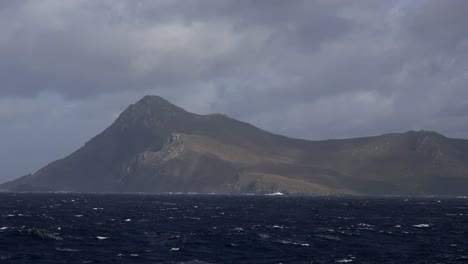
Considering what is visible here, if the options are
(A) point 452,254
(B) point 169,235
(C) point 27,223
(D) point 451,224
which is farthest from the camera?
(D) point 451,224

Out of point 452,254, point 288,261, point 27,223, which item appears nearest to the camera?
point 288,261

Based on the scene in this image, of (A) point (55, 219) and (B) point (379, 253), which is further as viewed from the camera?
(A) point (55, 219)

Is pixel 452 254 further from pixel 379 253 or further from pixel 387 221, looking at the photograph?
pixel 387 221

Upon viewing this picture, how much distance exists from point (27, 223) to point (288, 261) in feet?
204

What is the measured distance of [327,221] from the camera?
147250 millimetres

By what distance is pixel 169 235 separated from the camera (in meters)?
112

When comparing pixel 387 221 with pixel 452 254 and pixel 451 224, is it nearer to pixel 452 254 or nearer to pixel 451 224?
pixel 451 224

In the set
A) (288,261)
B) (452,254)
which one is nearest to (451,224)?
(452,254)

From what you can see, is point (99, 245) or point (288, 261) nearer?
point (288, 261)

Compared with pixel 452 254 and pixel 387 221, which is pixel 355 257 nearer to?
pixel 452 254

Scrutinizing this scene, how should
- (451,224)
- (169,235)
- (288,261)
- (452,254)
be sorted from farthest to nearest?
(451,224)
(169,235)
(452,254)
(288,261)

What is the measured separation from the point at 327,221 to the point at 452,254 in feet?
186

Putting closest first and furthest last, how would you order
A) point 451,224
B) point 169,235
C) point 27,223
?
point 169,235
point 27,223
point 451,224

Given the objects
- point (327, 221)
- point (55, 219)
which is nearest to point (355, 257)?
Result: point (327, 221)
